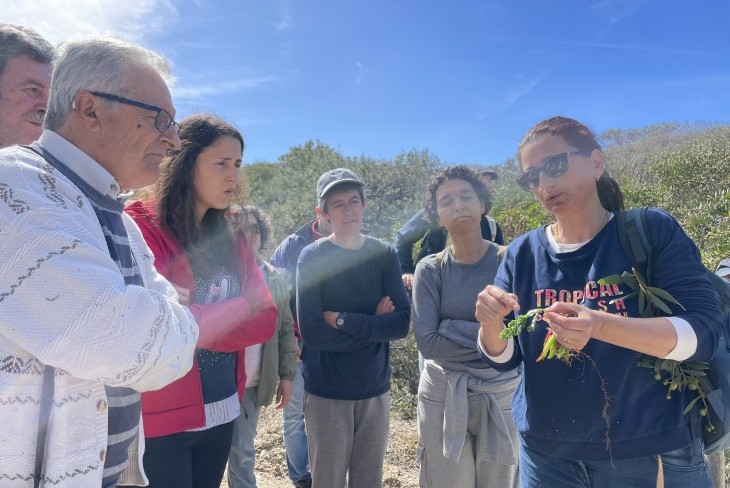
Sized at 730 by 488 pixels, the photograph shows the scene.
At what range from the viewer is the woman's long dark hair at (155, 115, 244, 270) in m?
2.12

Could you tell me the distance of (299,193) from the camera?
15.8 metres

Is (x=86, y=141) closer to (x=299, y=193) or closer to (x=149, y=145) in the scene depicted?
(x=149, y=145)

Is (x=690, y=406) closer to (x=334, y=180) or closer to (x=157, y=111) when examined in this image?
(x=157, y=111)

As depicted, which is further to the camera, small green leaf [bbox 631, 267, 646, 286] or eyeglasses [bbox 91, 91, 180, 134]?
small green leaf [bbox 631, 267, 646, 286]

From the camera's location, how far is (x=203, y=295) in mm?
2104

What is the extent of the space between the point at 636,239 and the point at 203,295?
176 centimetres

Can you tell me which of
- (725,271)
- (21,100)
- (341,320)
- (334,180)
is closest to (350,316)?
(341,320)

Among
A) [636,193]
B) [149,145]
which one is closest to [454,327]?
[149,145]

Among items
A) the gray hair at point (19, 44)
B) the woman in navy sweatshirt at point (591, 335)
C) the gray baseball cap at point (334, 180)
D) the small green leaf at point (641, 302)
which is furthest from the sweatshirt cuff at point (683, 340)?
the gray hair at point (19, 44)

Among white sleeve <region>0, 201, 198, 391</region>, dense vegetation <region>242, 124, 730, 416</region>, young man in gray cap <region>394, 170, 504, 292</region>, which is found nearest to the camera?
white sleeve <region>0, 201, 198, 391</region>

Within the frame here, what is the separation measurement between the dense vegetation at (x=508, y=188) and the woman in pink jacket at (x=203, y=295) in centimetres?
35

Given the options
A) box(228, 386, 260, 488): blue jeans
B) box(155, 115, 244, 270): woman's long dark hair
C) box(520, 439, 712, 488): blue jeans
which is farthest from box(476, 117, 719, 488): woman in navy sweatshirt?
box(228, 386, 260, 488): blue jeans

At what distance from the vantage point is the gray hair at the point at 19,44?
1830mm

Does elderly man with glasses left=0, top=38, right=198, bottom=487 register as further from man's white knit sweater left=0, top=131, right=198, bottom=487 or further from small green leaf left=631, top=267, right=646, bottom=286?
small green leaf left=631, top=267, right=646, bottom=286
